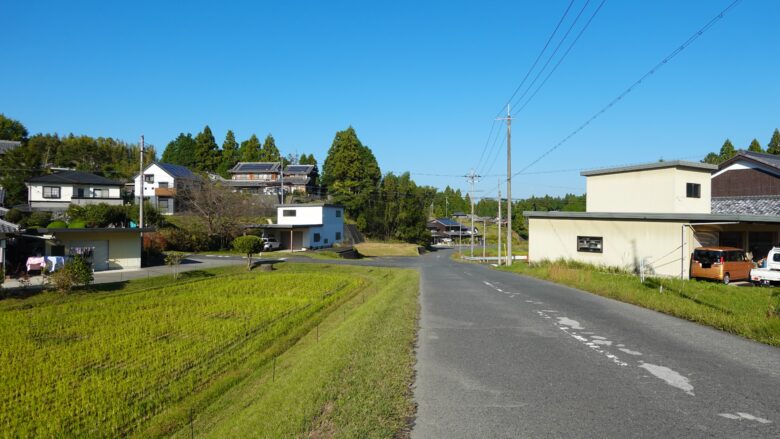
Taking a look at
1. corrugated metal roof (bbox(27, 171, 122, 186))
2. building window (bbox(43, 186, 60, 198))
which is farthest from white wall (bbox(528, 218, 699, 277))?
building window (bbox(43, 186, 60, 198))

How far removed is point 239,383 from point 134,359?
2.71m

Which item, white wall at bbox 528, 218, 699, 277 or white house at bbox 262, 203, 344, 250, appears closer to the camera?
white wall at bbox 528, 218, 699, 277

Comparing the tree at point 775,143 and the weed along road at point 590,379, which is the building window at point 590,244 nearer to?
the weed along road at point 590,379

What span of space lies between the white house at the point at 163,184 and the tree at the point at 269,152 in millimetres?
26156

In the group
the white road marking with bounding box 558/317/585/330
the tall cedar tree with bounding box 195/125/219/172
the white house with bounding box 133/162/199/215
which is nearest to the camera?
the white road marking with bounding box 558/317/585/330

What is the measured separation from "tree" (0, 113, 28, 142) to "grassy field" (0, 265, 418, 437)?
64800 millimetres

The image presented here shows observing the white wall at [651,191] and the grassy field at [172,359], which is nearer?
the grassy field at [172,359]

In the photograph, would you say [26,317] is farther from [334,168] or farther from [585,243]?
[334,168]

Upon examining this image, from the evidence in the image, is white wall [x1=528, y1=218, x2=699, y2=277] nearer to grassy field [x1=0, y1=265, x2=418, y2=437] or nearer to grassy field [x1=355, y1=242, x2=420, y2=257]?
grassy field [x1=0, y1=265, x2=418, y2=437]

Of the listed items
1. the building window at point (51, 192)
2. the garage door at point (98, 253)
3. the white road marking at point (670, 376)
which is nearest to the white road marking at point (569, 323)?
the white road marking at point (670, 376)

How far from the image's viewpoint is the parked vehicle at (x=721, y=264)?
19.5 meters

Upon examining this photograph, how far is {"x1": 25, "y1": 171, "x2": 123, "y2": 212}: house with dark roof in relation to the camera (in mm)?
46094

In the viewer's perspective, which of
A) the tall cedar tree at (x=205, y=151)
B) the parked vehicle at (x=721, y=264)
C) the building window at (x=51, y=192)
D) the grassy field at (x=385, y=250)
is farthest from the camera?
the tall cedar tree at (x=205, y=151)

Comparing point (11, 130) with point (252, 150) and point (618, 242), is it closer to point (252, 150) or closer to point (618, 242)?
point (252, 150)
